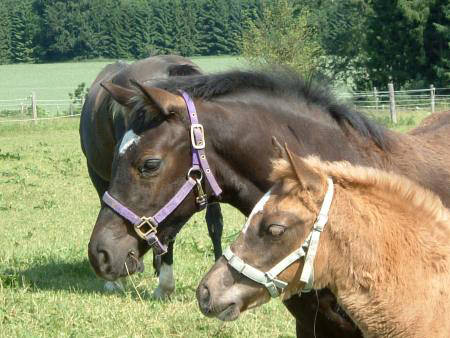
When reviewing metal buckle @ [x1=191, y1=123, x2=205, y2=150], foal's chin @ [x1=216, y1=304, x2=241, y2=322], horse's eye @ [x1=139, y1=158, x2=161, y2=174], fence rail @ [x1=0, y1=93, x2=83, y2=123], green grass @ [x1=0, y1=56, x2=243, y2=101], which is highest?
metal buckle @ [x1=191, y1=123, x2=205, y2=150]

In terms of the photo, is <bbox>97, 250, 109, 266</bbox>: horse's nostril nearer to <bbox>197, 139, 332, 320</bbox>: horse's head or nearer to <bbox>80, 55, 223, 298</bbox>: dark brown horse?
<bbox>197, 139, 332, 320</bbox>: horse's head

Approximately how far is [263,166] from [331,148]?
1.27 feet

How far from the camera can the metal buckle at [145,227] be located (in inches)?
167

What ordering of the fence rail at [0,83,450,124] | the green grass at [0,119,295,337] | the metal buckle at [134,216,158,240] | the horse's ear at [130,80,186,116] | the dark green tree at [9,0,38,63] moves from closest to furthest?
the horse's ear at [130,80,186,116], the metal buckle at [134,216,158,240], the green grass at [0,119,295,337], the fence rail at [0,83,450,124], the dark green tree at [9,0,38,63]

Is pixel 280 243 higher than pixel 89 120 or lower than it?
higher

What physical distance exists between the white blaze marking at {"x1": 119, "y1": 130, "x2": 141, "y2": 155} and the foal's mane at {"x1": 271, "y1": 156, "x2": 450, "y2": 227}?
994 mm

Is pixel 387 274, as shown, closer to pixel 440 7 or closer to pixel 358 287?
pixel 358 287

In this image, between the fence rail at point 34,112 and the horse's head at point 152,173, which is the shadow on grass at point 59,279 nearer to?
the horse's head at point 152,173

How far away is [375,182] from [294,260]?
20.3 inches

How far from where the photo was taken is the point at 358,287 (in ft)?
10.9

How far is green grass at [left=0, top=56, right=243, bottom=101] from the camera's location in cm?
4772

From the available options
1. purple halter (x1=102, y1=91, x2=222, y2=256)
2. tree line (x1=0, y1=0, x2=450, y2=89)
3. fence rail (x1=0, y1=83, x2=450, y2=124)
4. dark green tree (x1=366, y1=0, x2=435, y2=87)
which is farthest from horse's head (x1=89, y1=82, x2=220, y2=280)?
tree line (x1=0, y1=0, x2=450, y2=89)

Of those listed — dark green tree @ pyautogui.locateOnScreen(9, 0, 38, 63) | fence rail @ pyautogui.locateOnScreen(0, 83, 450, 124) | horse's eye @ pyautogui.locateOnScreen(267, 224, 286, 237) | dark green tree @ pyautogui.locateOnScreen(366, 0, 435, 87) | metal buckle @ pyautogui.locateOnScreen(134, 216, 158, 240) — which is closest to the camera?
horse's eye @ pyautogui.locateOnScreen(267, 224, 286, 237)

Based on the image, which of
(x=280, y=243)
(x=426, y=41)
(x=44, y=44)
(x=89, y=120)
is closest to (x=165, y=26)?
(x=44, y=44)
